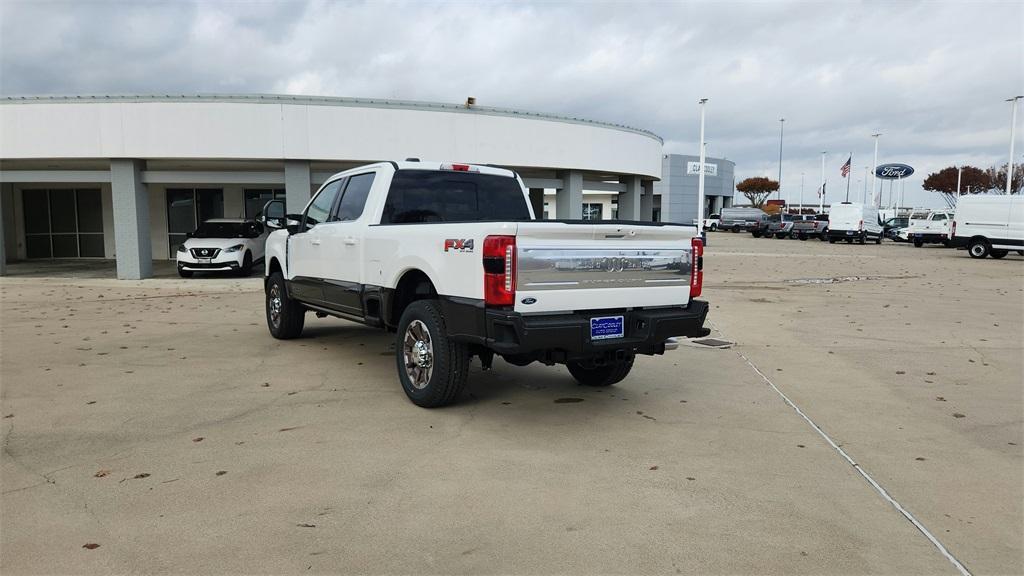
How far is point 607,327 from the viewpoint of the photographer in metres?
5.03

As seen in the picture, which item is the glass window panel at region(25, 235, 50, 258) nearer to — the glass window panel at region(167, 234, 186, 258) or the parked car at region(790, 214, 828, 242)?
the glass window panel at region(167, 234, 186, 258)

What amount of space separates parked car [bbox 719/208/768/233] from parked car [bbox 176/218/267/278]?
4745 centimetres

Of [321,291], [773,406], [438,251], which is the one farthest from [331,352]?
[773,406]

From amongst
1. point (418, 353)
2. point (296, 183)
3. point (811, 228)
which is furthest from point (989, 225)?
point (418, 353)

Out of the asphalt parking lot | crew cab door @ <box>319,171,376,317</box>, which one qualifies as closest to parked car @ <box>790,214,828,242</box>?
the asphalt parking lot

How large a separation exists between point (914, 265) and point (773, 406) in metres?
20.0

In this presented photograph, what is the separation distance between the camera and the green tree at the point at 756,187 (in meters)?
99.0

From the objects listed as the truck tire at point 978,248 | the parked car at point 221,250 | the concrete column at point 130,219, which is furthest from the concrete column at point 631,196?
the concrete column at point 130,219

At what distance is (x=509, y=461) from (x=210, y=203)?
2187 cm

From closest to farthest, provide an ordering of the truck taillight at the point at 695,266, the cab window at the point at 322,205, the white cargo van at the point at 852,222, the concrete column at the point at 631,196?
the truck taillight at the point at 695,266
the cab window at the point at 322,205
the concrete column at the point at 631,196
the white cargo van at the point at 852,222

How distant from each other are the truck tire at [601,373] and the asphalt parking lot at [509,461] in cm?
20

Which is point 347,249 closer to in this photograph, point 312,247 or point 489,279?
point 312,247

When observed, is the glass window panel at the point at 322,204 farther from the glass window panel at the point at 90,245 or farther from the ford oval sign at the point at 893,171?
the ford oval sign at the point at 893,171

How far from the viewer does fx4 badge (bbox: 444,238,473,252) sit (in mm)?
4867
